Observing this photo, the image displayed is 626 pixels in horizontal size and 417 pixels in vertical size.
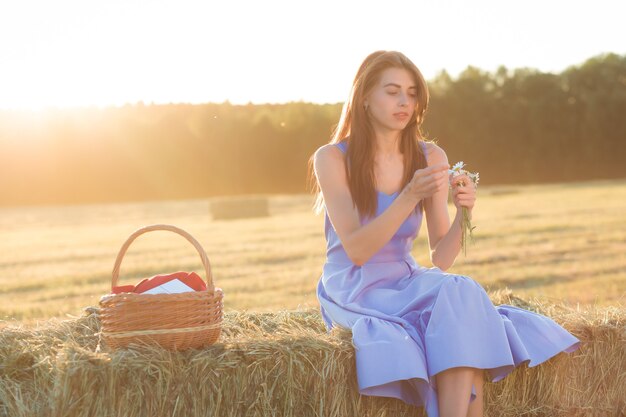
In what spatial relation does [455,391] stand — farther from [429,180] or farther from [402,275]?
[429,180]

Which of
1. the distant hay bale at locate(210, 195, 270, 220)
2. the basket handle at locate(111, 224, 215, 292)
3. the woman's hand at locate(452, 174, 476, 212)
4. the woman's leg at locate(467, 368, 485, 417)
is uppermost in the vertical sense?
the woman's hand at locate(452, 174, 476, 212)

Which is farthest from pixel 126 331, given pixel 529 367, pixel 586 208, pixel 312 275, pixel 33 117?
pixel 33 117

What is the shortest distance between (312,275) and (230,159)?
25.6 metres

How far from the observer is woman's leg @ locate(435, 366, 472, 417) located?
3920 millimetres

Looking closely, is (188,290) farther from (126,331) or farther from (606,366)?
(606,366)

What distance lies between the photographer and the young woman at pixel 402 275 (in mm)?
3977

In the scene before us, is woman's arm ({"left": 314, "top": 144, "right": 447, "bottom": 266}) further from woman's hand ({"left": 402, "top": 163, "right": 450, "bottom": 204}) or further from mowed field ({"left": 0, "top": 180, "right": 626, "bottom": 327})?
mowed field ({"left": 0, "top": 180, "right": 626, "bottom": 327})

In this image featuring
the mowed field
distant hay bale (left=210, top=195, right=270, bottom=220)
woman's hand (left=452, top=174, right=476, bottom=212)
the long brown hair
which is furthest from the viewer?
distant hay bale (left=210, top=195, right=270, bottom=220)

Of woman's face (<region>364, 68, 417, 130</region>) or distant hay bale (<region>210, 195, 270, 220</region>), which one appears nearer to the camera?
woman's face (<region>364, 68, 417, 130</region>)

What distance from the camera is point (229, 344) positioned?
4.11 metres

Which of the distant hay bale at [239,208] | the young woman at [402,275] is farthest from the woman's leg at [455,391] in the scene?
the distant hay bale at [239,208]

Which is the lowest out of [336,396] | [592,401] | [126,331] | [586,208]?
[586,208]

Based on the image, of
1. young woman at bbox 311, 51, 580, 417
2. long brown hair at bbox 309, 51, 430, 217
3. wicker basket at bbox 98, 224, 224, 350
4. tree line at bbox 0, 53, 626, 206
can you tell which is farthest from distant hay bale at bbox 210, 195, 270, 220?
wicker basket at bbox 98, 224, 224, 350

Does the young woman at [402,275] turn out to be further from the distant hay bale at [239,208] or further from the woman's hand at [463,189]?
the distant hay bale at [239,208]
